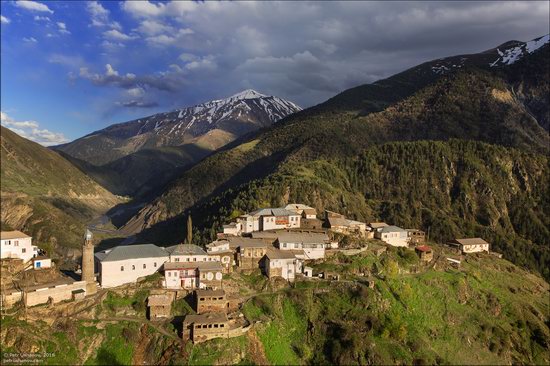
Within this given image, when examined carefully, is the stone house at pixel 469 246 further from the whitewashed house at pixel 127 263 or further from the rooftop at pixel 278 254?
the whitewashed house at pixel 127 263

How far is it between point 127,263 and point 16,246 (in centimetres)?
1653

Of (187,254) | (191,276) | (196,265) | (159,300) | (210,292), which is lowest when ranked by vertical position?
(159,300)

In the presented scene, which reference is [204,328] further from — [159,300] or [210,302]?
[159,300]

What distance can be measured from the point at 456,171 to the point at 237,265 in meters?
144

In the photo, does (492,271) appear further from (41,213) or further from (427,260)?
(41,213)

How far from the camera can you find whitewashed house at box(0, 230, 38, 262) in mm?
66356

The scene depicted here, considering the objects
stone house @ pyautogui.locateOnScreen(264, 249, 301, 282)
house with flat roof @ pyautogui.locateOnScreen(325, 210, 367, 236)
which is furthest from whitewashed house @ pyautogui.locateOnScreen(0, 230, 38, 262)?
house with flat roof @ pyautogui.locateOnScreen(325, 210, 367, 236)

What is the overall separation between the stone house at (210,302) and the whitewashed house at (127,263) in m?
10.2

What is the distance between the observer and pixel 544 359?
282 feet

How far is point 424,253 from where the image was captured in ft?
338

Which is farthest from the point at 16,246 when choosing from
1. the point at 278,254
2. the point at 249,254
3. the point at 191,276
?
the point at 278,254

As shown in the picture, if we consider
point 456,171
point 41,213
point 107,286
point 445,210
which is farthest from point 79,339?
point 456,171

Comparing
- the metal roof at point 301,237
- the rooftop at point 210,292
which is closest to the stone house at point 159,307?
the rooftop at point 210,292

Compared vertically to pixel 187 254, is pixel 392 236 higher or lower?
lower
